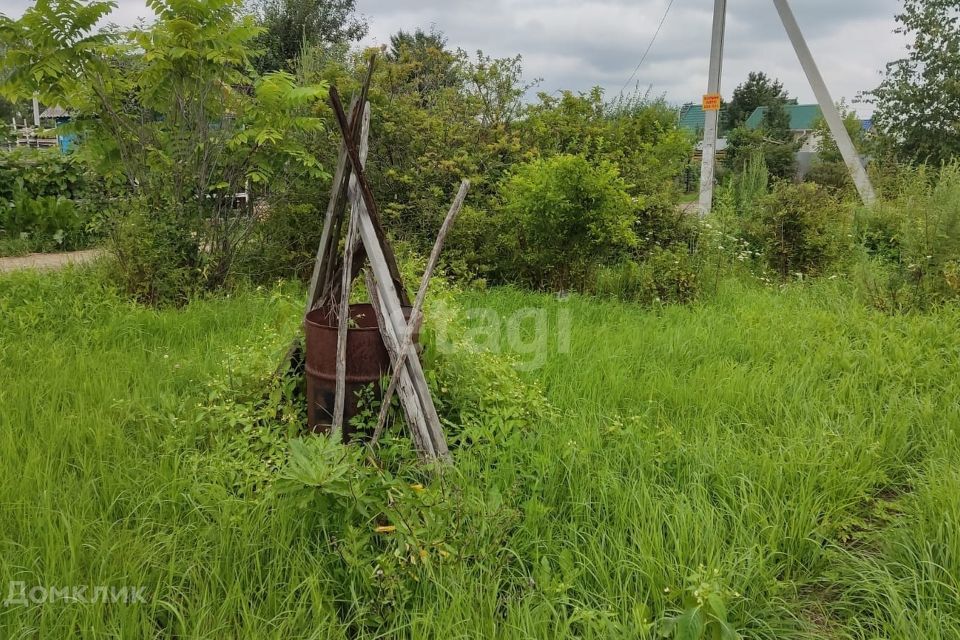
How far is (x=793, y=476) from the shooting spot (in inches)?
107

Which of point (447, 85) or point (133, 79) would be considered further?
point (447, 85)

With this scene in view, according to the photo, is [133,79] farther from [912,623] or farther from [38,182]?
[912,623]

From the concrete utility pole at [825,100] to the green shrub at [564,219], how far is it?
4387mm

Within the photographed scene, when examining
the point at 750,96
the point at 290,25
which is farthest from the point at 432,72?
the point at 750,96

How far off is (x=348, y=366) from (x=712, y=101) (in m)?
7.14

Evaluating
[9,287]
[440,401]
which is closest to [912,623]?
[440,401]

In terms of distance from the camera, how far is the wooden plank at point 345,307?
264 centimetres

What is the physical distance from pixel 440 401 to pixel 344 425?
0.51 meters

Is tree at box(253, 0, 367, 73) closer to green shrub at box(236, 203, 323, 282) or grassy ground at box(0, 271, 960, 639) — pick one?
green shrub at box(236, 203, 323, 282)

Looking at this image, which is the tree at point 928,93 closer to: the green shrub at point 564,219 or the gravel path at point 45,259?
the green shrub at point 564,219

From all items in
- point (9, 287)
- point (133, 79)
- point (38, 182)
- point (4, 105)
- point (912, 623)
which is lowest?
point (912, 623)

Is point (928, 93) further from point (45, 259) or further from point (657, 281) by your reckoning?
point (45, 259)

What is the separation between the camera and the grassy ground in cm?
198

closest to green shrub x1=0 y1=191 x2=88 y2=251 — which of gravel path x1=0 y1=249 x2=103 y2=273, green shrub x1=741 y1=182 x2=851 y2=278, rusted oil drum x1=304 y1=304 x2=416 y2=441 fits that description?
gravel path x1=0 y1=249 x2=103 y2=273
